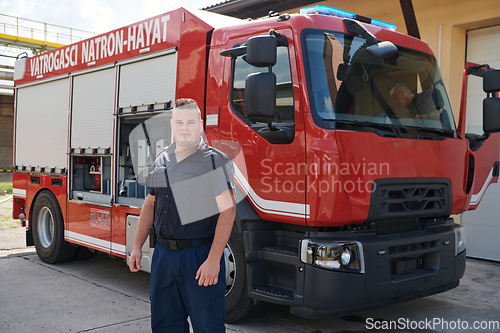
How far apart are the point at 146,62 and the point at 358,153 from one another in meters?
2.70

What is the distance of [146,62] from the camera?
16.5ft

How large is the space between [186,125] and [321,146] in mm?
1160

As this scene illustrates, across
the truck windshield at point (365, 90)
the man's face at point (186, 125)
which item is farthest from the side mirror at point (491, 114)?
the man's face at point (186, 125)

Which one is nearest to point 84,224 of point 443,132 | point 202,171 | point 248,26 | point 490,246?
point 248,26

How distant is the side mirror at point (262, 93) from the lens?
10.9ft

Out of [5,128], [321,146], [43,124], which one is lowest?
[321,146]

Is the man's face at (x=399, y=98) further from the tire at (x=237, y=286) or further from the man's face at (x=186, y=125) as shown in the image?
the man's face at (x=186, y=125)

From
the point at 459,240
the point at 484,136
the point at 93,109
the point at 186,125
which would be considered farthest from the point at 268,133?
the point at 93,109

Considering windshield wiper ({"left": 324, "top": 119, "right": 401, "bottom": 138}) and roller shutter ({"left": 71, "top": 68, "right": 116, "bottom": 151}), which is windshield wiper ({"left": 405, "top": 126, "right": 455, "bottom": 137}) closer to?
windshield wiper ({"left": 324, "top": 119, "right": 401, "bottom": 138})

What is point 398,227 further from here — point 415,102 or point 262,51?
point 262,51

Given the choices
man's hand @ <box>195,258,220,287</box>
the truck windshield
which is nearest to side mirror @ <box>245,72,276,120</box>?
the truck windshield

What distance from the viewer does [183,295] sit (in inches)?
104

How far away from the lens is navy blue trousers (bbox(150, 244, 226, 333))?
2.58 meters

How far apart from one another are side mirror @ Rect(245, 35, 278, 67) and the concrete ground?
2272 mm
